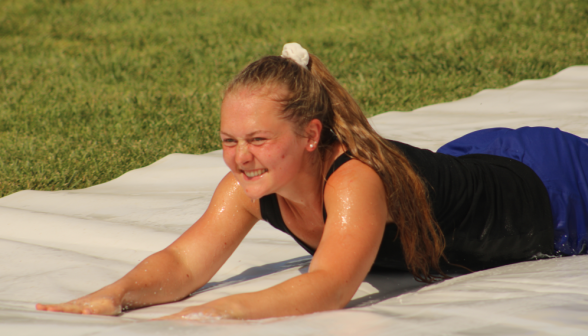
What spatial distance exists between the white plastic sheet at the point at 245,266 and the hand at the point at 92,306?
0.07m

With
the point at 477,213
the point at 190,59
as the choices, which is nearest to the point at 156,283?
the point at 477,213

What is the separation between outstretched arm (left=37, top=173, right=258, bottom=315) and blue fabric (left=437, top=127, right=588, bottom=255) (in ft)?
3.48

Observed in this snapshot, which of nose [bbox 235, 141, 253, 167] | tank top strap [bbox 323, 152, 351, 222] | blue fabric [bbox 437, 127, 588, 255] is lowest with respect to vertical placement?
blue fabric [bbox 437, 127, 588, 255]

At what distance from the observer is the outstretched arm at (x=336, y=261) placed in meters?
1.48

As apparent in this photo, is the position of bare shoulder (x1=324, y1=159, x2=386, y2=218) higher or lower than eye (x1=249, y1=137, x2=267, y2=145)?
lower

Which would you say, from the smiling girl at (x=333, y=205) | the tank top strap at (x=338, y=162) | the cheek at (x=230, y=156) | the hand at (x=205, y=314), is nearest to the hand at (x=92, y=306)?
the smiling girl at (x=333, y=205)

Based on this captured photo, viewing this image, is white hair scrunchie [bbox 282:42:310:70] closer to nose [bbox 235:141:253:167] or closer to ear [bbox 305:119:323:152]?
ear [bbox 305:119:323:152]

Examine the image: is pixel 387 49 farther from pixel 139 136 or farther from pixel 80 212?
pixel 80 212

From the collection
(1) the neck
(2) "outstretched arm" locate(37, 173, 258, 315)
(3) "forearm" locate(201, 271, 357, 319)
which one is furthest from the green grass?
(3) "forearm" locate(201, 271, 357, 319)

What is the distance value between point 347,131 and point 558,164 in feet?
3.28

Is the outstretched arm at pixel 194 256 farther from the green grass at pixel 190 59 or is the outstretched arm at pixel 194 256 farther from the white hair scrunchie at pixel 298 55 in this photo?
the green grass at pixel 190 59

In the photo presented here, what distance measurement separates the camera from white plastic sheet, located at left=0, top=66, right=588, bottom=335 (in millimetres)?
1388

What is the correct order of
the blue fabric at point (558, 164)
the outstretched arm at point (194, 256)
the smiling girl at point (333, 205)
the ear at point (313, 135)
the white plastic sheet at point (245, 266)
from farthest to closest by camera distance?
the blue fabric at point (558, 164)
the outstretched arm at point (194, 256)
the ear at point (313, 135)
the smiling girl at point (333, 205)
the white plastic sheet at point (245, 266)

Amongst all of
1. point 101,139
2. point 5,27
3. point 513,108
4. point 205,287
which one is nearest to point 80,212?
point 205,287
